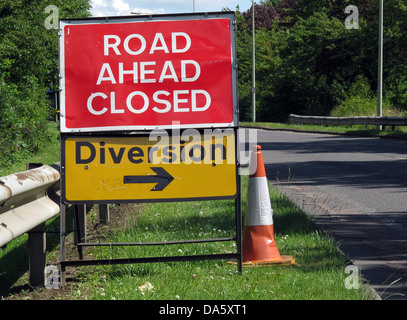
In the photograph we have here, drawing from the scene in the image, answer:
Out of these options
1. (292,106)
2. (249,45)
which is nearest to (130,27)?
(292,106)

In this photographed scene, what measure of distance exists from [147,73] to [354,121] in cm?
3073

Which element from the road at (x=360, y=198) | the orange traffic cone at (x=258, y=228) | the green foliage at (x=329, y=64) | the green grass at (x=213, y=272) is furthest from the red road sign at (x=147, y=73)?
the green foliage at (x=329, y=64)

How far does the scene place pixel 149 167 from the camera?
18.0 ft

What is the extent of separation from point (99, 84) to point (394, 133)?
2287 centimetres

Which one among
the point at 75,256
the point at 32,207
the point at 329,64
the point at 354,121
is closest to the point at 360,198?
the point at 75,256

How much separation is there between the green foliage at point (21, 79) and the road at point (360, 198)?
21.4ft

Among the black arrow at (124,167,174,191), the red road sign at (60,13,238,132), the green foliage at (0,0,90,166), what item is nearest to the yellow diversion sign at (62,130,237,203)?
the black arrow at (124,167,174,191)

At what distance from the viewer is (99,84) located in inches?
215

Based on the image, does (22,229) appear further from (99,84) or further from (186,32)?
(186,32)

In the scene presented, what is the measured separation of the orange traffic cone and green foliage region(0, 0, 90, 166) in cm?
1130

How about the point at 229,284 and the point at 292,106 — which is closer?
the point at 229,284

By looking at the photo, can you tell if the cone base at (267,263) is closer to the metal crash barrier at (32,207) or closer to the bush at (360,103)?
the metal crash barrier at (32,207)

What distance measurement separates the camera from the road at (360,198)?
6203mm

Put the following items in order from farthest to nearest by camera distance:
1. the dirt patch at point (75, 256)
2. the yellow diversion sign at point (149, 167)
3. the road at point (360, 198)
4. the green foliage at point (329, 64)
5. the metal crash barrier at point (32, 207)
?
the green foliage at point (329, 64) < the road at point (360, 198) < the yellow diversion sign at point (149, 167) < the dirt patch at point (75, 256) < the metal crash barrier at point (32, 207)
